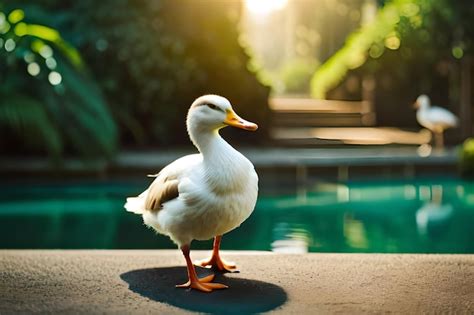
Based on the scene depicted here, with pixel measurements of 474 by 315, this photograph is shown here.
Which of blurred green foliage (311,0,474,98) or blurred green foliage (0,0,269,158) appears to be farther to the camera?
blurred green foliage (311,0,474,98)

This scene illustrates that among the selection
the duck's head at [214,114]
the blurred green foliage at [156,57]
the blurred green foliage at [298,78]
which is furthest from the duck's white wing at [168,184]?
the blurred green foliage at [298,78]

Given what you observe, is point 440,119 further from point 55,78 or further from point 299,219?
point 55,78

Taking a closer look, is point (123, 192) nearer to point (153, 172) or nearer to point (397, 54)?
point (153, 172)

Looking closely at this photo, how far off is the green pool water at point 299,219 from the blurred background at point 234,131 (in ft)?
0.08

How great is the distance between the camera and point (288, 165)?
29.9 feet

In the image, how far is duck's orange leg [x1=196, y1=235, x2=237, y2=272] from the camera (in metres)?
3.61

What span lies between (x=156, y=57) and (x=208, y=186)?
8.87 m

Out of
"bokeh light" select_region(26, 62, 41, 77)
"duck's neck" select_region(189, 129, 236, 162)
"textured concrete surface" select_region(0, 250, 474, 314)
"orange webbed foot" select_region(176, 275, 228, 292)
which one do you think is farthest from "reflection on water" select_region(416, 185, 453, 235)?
"bokeh light" select_region(26, 62, 41, 77)

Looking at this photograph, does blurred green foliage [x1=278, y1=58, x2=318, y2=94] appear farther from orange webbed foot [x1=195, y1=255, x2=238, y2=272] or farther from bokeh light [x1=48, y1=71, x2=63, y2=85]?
orange webbed foot [x1=195, y1=255, x2=238, y2=272]

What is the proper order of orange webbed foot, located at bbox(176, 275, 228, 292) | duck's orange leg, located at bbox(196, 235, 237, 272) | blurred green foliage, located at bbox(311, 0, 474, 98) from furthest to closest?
blurred green foliage, located at bbox(311, 0, 474, 98), duck's orange leg, located at bbox(196, 235, 237, 272), orange webbed foot, located at bbox(176, 275, 228, 292)

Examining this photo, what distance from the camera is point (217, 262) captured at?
3.65m

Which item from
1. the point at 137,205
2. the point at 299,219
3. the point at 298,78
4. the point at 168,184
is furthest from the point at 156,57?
the point at 298,78

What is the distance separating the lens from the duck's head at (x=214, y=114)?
3104 millimetres

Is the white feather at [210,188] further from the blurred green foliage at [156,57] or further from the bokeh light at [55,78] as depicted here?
the blurred green foliage at [156,57]
